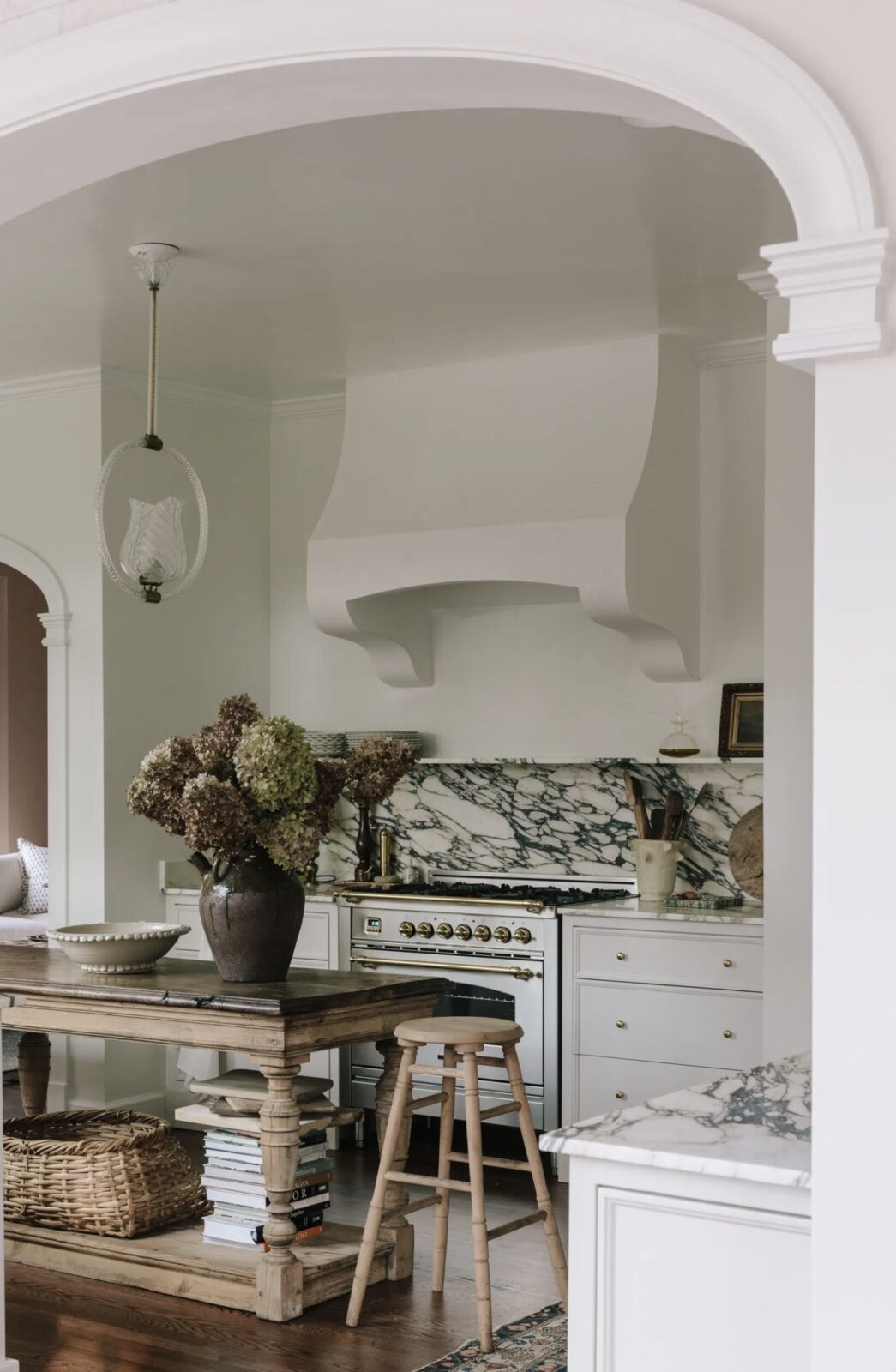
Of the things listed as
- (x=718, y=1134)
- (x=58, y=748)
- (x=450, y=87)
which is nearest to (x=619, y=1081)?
(x=58, y=748)

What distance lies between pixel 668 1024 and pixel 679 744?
42.6 inches

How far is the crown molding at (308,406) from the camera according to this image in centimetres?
688

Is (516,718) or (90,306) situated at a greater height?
(90,306)

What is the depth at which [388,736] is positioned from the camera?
6.67 meters

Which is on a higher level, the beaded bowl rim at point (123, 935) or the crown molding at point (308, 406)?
the crown molding at point (308, 406)

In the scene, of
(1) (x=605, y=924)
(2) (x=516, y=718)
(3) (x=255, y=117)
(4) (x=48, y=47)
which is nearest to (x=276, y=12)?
(3) (x=255, y=117)

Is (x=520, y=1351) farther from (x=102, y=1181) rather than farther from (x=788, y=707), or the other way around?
(x=788, y=707)

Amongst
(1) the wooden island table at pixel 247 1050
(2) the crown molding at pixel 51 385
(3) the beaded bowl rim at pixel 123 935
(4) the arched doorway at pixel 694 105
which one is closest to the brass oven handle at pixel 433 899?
(1) the wooden island table at pixel 247 1050

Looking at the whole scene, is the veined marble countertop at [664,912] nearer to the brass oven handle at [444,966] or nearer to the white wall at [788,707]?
the brass oven handle at [444,966]

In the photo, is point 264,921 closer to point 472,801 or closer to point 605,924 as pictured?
point 605,924

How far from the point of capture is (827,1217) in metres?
1.86

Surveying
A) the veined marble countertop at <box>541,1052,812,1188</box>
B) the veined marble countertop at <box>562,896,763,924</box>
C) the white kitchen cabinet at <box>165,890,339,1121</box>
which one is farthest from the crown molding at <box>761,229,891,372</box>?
the white kitchen cabinet at <box>165,890,339,1121</box>

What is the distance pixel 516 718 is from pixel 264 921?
2.37 meters

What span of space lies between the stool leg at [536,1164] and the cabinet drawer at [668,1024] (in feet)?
4.42
